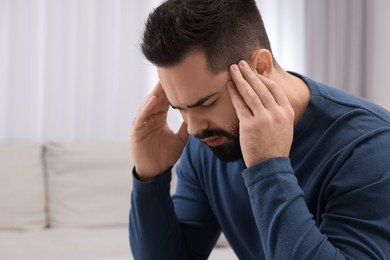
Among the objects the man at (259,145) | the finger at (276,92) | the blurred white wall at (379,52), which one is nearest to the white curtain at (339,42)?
the blurred white wall at (379,52)

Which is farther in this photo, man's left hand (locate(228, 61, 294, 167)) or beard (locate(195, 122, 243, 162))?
beard (locate(195, 122, 243, 162))

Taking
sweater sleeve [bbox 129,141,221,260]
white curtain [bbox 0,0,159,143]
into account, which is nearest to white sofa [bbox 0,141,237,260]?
white curtain [bbox 0,0,159,143]

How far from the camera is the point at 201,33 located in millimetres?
1127

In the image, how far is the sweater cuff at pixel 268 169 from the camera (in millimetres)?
1045

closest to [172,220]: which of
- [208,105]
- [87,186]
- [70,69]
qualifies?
[208,105]

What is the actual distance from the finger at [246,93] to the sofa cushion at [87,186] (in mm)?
1898

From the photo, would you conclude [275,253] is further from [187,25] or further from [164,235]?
[187,25]

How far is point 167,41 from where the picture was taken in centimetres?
112

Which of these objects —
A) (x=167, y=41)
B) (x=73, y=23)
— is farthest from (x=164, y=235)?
(x=73, y=23)

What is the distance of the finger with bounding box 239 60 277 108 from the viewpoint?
1.10m

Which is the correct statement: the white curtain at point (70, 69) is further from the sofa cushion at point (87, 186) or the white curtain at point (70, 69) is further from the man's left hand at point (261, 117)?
the man's left hand at point (261, 117)

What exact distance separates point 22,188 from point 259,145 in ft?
6.74

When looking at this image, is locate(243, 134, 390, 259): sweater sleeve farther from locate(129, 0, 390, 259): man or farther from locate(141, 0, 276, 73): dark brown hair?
locate(141, 0, 276, 73): dark brown hair

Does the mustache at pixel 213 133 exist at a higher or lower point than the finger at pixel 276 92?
lower
